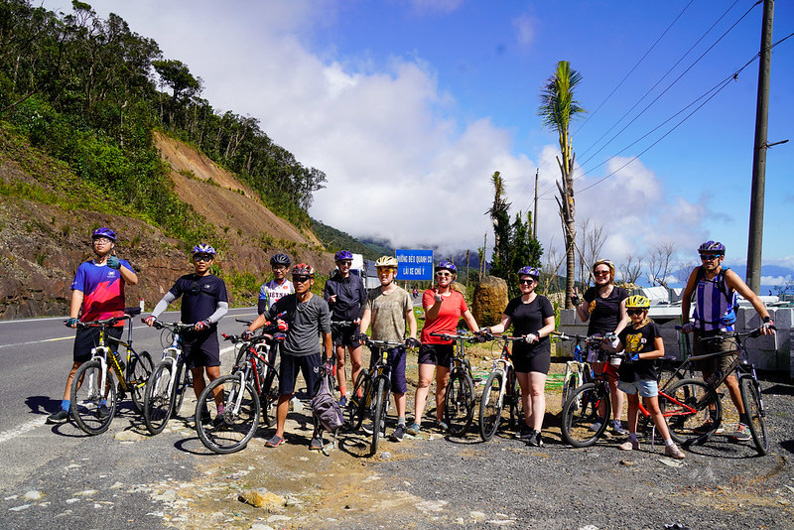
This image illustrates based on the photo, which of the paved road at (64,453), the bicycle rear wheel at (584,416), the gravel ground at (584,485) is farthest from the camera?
the bicycle rear wheel at (584,416)

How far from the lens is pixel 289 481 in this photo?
199 inches

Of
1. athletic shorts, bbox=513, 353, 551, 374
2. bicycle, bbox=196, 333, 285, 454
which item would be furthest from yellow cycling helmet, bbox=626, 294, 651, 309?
bicycle, bbox=196, 333, 285, 454

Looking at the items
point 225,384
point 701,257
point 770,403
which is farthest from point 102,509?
point 770,403

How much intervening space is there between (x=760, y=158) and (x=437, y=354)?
26.7 ft

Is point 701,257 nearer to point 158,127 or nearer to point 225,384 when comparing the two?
point 225,384

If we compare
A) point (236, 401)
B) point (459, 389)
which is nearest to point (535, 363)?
point (459, 389)

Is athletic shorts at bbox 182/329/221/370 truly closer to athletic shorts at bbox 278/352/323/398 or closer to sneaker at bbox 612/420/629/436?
athletic shorts at bbox 278/352/323/398

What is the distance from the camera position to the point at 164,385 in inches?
239

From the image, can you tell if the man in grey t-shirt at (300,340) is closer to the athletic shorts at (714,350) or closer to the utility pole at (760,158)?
the athletic shorts at (714,350)

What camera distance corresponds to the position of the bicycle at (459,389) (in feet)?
21.9

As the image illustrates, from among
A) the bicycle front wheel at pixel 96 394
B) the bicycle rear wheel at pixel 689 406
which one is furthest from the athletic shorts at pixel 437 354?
the bicycle front wheel at pixel 96 394

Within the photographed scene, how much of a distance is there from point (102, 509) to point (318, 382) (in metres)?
2.45

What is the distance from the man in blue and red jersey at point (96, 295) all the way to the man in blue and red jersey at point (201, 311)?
0.58m

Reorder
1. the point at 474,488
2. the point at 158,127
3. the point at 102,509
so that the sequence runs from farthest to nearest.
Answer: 1. the point at 158,127
2. the point at 474,488
3. the point at 102,509
